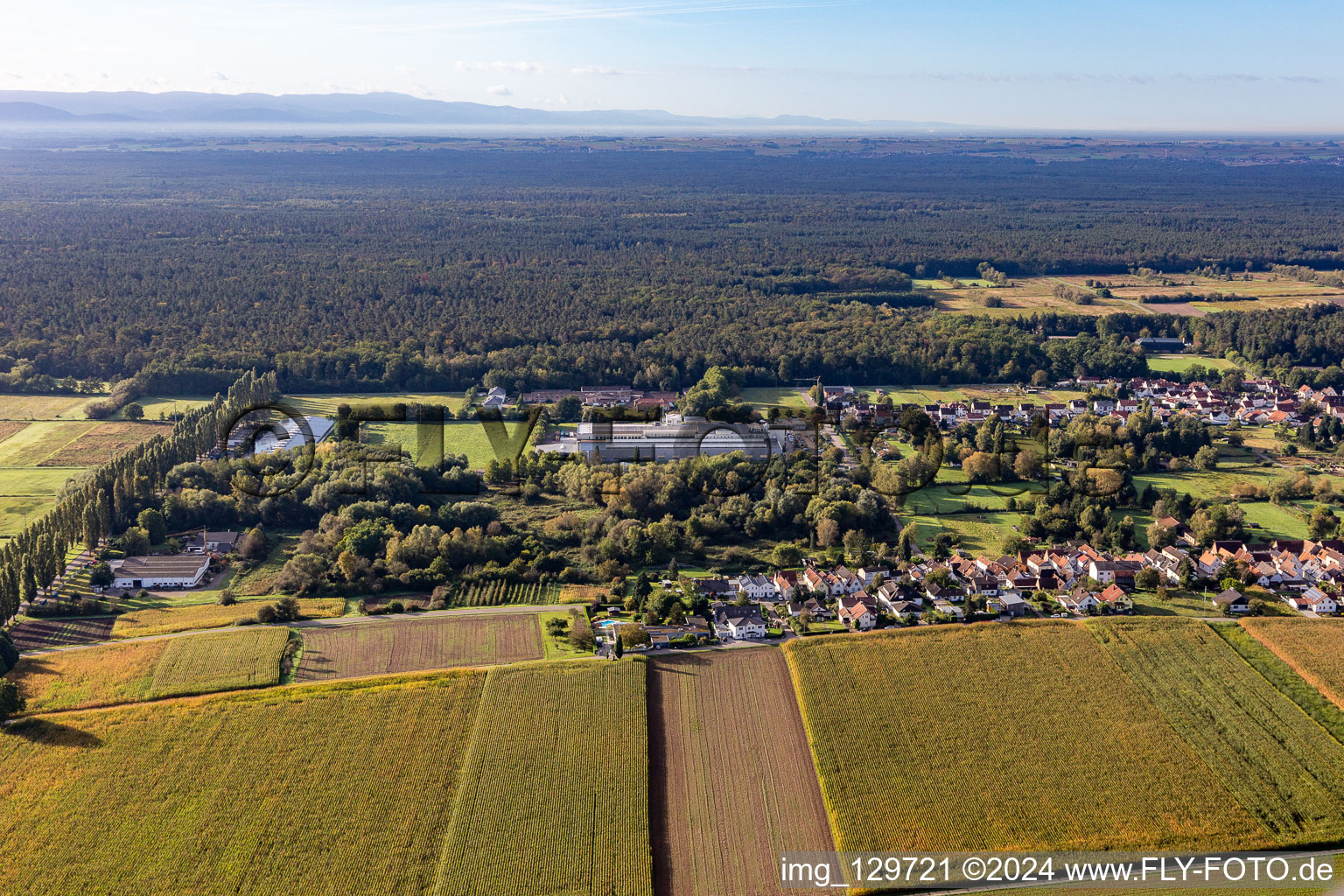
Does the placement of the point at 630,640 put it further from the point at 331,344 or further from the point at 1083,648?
the point at 331,344

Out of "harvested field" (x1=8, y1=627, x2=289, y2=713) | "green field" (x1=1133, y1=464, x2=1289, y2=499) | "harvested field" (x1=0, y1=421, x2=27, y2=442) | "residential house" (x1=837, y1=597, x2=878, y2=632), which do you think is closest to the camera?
"harvested field" (x1=8, y1=627, x2=289, y2=713)

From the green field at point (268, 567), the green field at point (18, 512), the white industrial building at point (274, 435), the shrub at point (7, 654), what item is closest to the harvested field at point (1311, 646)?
the green field at point (268, 567)

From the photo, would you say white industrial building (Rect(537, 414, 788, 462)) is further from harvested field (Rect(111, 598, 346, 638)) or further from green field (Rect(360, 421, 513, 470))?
harvested field (Rect(111, 598, 346, 638))

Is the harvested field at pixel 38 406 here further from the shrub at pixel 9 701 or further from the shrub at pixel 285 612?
the shrub at pixel 9 701

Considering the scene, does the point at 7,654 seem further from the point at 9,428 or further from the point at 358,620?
the point at 9,428

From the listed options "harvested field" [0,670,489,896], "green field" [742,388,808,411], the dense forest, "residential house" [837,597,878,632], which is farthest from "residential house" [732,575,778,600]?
the dense forest

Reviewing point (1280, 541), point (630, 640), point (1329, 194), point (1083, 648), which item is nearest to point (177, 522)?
point (630, 640)
